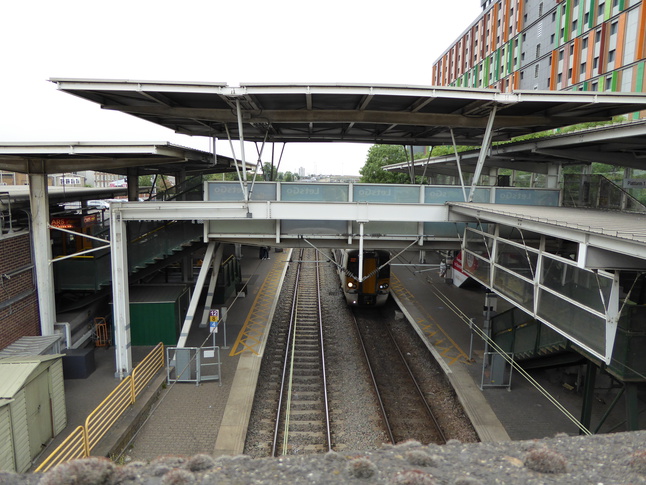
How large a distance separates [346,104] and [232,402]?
9.51 m

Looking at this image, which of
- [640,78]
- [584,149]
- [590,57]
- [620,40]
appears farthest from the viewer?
[590,57]

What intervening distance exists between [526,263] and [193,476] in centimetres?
913

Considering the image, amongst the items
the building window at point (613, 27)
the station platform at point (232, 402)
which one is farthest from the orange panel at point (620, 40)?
the station platform at point (232, 402)

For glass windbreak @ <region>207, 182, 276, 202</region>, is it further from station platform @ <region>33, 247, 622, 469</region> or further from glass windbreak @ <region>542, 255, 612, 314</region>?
glass windbreak @ <region>542, 255, 612, 314</region>

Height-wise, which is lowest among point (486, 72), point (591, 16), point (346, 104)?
point (346, 104)

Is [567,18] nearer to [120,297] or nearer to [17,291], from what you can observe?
[120,297]

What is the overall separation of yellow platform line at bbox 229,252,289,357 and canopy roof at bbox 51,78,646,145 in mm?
6720

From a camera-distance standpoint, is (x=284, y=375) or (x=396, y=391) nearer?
(x=396, y=391)

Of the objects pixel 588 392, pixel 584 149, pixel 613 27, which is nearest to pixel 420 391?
pixel 588 392

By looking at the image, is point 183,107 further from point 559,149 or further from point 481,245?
point 559,149

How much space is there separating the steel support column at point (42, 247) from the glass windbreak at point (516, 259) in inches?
511

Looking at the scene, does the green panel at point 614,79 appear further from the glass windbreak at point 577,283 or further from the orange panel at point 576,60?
the glass windbreak at point 577,283

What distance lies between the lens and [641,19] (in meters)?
33.4

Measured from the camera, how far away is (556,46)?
147 feet
